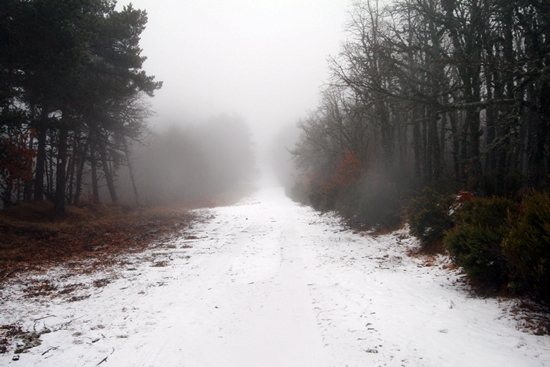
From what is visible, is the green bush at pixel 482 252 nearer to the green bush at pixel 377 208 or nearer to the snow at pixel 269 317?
the snow at pixel 269 317

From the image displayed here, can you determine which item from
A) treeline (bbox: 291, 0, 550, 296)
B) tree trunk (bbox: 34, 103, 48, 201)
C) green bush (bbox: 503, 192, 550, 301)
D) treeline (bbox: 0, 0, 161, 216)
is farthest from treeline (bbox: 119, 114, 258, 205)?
green bush (bbox: 503, 192, 550, 301)

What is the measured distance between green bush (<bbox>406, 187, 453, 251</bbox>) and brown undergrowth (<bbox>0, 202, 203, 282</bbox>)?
29.1 feet

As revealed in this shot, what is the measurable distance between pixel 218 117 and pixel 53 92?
55225 millimetres

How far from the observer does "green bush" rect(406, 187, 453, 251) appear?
9.30 metres

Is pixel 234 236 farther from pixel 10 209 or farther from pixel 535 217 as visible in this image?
pixel 535 217

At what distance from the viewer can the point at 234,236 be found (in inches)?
533

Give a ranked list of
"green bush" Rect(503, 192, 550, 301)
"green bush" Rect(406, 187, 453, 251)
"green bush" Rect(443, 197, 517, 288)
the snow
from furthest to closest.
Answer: "green bush" Rect(406, 187, 453, 251)
"green bush" Rect(443, 197, 517, 288)
"green bush" Rect(503, 192, 550, 301)
the snow

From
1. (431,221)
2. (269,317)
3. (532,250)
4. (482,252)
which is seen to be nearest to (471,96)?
(431,221)

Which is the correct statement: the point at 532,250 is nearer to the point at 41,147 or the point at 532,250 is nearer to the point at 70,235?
the point at 70,235

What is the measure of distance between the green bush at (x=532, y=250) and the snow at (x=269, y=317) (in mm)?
599

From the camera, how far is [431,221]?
9.48 m

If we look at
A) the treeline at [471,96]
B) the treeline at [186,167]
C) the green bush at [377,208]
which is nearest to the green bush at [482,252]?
the treeline at [471,96]

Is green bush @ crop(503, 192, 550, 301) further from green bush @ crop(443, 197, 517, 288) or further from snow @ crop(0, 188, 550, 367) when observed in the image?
snow @ crop(0, 188, 550, 367)

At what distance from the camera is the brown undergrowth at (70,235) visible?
884cm
